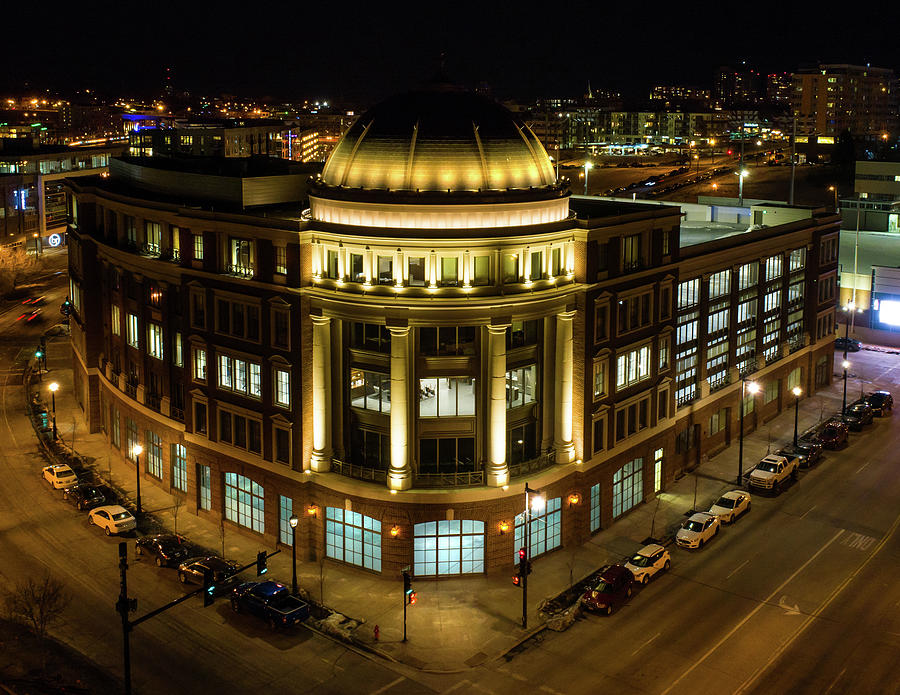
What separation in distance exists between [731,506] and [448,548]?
20956 millimetres

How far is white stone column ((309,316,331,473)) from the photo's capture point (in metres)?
61.9

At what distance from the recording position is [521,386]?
2507 inches

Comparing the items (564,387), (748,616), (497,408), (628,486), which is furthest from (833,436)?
(497,408)

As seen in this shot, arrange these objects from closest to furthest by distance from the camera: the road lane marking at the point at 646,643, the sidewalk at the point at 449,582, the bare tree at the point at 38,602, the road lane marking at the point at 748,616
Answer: the road lane marking at the point at 748,616
the bare tree at the point at 38,602
the road lane marking at the point at 646,643
the sidewalk at the point at 449,582

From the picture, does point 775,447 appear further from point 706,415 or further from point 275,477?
point 275,477

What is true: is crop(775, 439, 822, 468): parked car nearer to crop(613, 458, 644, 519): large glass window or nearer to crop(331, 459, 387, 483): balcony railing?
crop(613, 458, 644, 519): large glass window

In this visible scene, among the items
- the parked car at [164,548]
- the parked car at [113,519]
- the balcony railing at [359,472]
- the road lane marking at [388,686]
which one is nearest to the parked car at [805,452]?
the balcony railing at [359,472]

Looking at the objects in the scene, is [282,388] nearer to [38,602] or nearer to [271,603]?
[271,603]

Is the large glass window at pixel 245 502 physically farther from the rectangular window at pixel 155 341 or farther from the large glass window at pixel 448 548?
the large glass window at pixel 448 548

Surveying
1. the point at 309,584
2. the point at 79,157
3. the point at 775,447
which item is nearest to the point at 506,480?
the point at 309,584

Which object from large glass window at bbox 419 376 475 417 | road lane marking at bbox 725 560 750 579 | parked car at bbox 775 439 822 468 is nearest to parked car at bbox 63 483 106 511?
large glass window at bbox 419 376 475 417

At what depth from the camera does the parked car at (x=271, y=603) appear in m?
54.4

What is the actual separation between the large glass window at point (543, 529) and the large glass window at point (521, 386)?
6418 mm

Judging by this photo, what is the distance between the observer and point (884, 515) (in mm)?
70750
